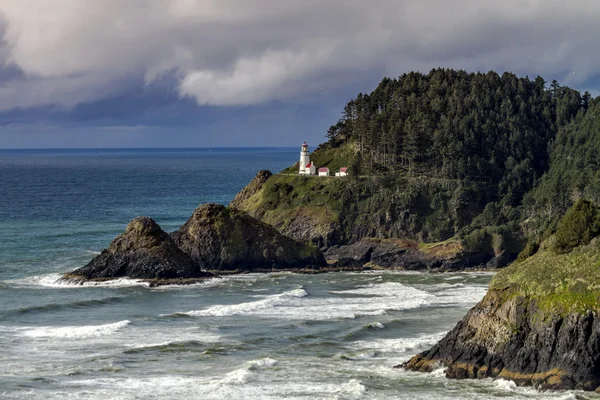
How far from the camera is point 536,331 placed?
45.8 m

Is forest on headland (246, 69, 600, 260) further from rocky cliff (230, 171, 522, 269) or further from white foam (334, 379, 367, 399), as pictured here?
white foam (334, 379, 367, 399)

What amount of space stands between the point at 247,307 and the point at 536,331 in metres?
34.1

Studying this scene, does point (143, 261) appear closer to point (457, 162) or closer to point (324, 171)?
point (324, 171)

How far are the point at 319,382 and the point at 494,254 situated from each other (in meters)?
56.5

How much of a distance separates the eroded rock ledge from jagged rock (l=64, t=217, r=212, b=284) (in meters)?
44.1

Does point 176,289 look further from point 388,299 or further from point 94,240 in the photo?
point 94,240

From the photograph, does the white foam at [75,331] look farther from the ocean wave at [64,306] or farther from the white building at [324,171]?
the white building at [324,171]

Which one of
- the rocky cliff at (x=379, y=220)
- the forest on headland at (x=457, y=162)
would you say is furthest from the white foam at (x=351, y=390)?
the forest on headland at (x=457, y=162)

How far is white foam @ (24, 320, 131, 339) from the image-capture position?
2542 inches

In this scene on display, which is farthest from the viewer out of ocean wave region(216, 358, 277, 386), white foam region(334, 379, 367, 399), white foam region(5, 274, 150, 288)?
white foam region(5, 274, 150, 288)

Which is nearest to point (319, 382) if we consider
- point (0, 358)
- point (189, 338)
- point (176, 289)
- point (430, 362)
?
point (430, 362)

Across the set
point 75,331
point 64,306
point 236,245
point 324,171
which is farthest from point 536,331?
point 324,171

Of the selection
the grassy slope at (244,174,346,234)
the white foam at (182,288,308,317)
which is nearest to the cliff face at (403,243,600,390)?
the white foam at (182,288,308,317)

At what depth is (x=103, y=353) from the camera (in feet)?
192
